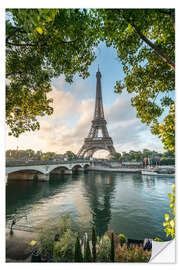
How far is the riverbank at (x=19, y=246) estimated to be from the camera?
128 inches

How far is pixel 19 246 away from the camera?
3.63m

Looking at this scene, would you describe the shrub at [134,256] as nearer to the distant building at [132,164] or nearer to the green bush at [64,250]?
the green bush at [64,250]

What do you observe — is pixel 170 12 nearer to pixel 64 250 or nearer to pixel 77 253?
pixel 77 253

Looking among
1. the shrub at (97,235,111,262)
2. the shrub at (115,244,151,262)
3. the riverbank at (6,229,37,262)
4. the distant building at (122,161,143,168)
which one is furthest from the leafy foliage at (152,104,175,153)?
the distant building at (122,161,143,168)

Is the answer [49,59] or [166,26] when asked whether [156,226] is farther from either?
[49,59]

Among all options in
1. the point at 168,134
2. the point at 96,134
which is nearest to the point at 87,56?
the point at 168,134

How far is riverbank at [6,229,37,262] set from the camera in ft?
10.6

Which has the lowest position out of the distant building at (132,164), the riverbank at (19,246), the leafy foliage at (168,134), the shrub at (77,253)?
the distant building at (132,164)

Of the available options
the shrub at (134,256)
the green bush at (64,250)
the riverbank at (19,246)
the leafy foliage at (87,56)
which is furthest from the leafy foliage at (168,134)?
the riverbank at (19,246)

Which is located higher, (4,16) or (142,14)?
(4,16)

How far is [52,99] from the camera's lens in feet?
15.6

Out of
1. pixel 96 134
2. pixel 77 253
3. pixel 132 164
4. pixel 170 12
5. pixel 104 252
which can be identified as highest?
pixel 170 12
